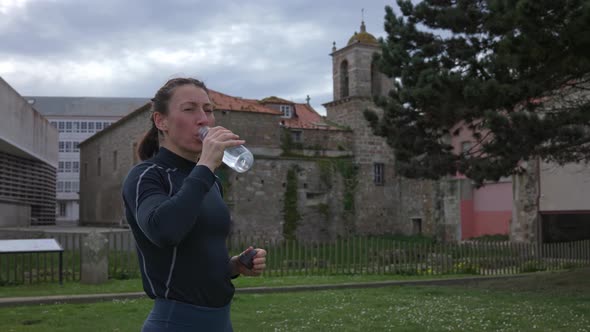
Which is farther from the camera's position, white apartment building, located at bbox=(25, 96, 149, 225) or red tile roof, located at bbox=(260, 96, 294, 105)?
white apartment building, located at bbox=(25, 96, 149, 225)

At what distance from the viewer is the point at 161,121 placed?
240 cm

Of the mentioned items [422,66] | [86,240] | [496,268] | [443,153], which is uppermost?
[422,66]

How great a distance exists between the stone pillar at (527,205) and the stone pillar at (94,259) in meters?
16.3

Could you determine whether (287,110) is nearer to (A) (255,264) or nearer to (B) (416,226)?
(B) (416,226)

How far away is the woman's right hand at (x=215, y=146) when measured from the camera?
6.88 feet

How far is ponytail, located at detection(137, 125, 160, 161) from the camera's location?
2644mm

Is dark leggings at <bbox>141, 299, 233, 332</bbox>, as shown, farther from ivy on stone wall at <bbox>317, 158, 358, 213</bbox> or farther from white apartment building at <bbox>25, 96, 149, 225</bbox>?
white apartment building at <bbox>25, 96, 149, 225</bbox>

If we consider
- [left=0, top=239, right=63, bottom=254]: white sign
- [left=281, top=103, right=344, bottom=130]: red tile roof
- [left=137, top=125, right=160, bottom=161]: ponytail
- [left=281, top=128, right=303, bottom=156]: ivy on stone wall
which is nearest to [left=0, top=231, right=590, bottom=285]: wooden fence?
[left=0, top=239, right=63, bottom=254]: white sign

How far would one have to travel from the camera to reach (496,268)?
1680cm

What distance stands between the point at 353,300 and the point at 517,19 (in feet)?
16.9

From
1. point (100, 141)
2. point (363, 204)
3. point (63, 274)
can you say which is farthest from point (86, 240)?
point (100, 141)

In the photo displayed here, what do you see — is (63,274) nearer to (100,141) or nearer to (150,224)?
(150,224)

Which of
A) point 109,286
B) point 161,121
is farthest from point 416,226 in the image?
point 161,121

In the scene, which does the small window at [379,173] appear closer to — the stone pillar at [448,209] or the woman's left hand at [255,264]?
the stone pillar at [448,209]
